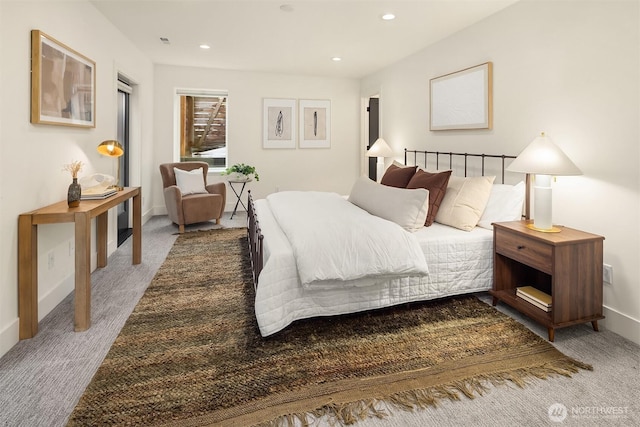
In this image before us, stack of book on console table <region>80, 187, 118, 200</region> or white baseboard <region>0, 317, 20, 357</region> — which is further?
stack of book on console table <region>80, 187, 118, 200</region>

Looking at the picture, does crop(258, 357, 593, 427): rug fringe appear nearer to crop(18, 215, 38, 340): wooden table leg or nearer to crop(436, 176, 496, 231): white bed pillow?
crop(436, 176, 496, 231): white bed pillow

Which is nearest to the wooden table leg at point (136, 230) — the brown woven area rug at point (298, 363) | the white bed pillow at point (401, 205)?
the brown woven area rug at point (298, 363)

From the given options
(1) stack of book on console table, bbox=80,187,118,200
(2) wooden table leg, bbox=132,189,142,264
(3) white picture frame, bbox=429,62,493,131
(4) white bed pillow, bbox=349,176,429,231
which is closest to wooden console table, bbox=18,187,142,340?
(1) stack of book on console table, bbox=80,187,118,200

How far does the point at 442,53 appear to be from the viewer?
14.1 ft

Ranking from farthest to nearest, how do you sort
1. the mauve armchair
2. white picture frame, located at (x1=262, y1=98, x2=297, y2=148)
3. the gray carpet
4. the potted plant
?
white picture frame, located at (x1=262, y1=98, x2=297, y2=148)
the potted plant
the mauve armchair
the gray carpet

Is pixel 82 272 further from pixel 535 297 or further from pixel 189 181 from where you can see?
pixel 189 181

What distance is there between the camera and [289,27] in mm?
4027

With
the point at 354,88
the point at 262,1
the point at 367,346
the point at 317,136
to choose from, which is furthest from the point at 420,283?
the point at 354,88

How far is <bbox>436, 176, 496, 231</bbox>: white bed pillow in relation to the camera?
2.95 metres

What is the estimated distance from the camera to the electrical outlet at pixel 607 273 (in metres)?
2.46

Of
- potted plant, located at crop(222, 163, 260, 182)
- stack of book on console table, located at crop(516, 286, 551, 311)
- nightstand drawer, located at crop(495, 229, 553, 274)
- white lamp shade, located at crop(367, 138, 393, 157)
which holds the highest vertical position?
white lamp shade, located at crop(367, 138, 393, 157)

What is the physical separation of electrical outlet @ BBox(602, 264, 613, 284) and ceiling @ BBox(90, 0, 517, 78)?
2.33 m

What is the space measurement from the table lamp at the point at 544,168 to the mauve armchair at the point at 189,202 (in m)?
4.10

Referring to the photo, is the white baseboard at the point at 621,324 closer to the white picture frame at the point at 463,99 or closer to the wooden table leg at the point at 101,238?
the white picture frame at the point at 463,99
